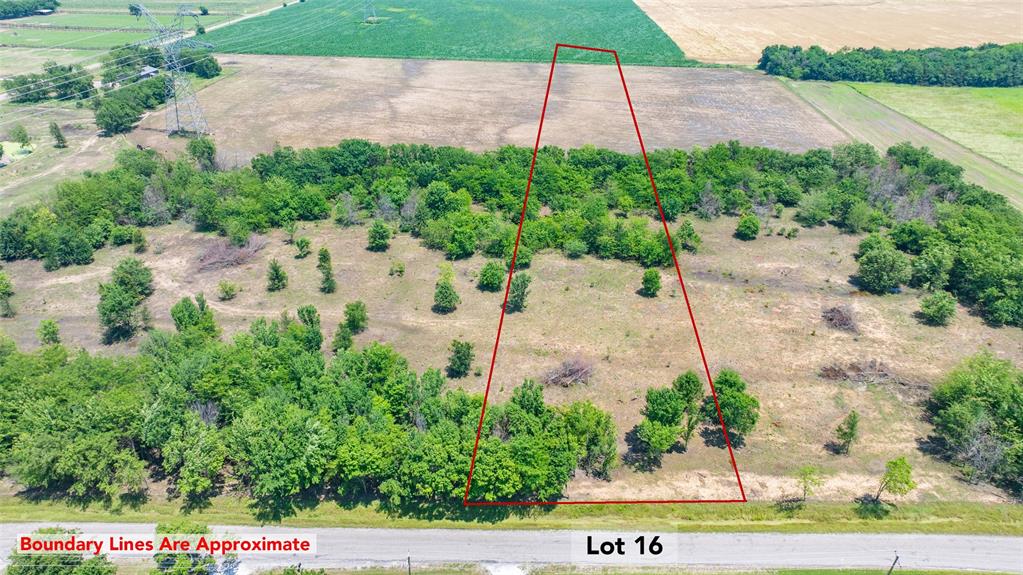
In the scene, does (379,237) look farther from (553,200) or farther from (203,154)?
(203,154)

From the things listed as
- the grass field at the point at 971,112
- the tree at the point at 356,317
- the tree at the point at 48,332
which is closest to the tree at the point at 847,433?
the tree at the point at 356,317

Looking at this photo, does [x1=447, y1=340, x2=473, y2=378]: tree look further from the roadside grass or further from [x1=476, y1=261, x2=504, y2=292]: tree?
the roadside grass

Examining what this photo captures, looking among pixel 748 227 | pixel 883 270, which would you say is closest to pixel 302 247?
pixel 748 227

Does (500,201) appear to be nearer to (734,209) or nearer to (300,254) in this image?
(300,254)

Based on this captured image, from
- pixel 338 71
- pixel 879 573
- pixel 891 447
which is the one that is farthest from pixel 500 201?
pixel 338 71

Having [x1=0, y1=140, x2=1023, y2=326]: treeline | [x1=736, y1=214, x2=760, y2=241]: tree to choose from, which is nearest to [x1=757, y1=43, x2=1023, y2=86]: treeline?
[x1=0, y1=140, x2=1023, y2=326]: treeline

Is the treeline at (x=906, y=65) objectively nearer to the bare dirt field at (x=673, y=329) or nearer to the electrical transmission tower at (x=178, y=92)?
the bare dirt field at (x=673, y=329)

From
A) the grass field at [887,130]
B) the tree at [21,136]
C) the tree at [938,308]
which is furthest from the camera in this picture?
the tree at [21,136]
